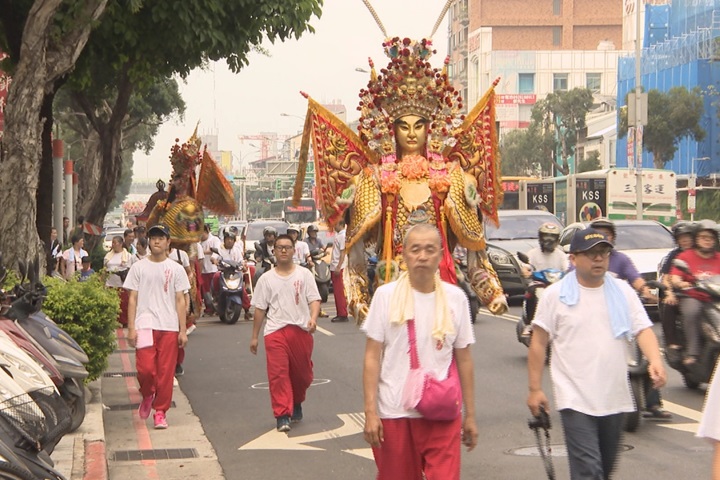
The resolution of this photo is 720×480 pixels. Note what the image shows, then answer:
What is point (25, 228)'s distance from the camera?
1249cm

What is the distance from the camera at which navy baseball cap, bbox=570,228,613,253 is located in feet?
21.4

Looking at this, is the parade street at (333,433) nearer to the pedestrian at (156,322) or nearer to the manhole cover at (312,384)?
the manhole cover at (312,384)

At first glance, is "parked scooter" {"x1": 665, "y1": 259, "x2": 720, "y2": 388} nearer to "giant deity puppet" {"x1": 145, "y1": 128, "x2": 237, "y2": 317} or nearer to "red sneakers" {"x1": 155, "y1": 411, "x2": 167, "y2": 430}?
"red sneakers" {"x1": 155, "y1": 411, "x2": 167, "y2": 430}

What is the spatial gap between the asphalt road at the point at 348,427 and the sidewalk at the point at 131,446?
145 mm

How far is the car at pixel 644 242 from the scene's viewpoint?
62.7 ft

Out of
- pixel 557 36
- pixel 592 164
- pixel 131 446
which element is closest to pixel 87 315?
pixel 131 446

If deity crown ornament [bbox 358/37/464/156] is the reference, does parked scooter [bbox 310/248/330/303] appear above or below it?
below

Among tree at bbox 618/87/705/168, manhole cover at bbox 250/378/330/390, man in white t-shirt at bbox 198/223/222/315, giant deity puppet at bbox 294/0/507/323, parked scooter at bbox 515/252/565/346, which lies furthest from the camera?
tree at bbox 618/87/705/168

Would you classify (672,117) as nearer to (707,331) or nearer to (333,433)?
(707,331)

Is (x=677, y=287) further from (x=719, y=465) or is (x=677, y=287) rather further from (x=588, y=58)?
(x=588, y=58)

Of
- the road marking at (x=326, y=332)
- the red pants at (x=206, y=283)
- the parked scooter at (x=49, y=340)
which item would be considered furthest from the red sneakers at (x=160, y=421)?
the red pants at (x=206, y=283)

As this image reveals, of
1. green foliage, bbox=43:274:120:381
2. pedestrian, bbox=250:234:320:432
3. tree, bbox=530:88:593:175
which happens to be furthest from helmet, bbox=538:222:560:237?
tree, bbox=530:88:593:175

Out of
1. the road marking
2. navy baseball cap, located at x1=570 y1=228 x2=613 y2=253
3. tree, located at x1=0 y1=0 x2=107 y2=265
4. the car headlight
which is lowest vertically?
the road marking

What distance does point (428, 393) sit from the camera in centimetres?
590
